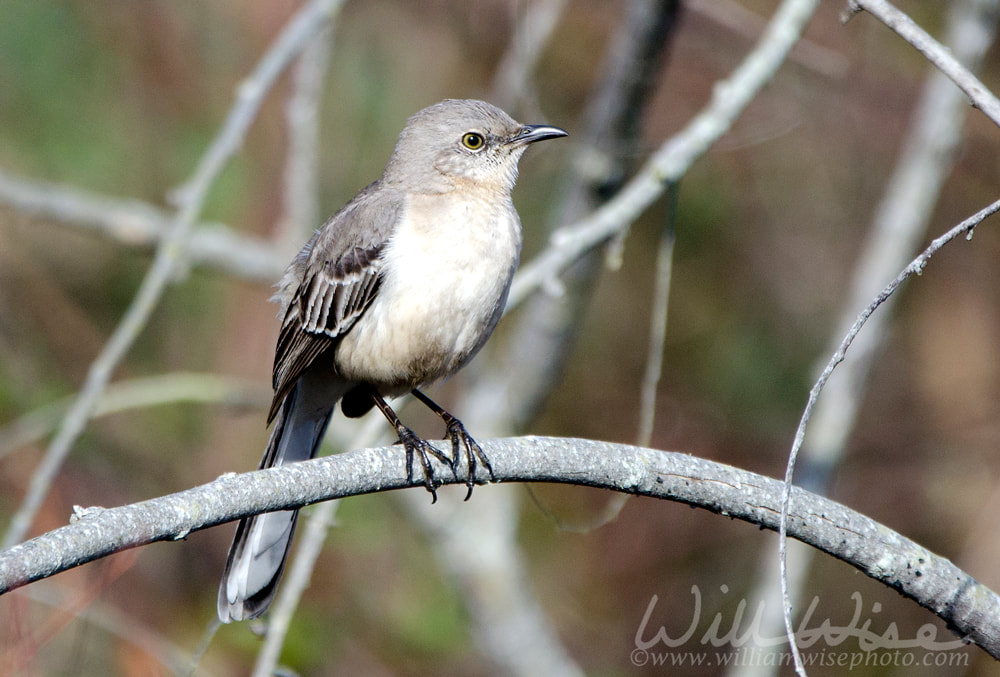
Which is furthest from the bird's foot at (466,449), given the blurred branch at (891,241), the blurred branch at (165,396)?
the blurred branch at (891,241)

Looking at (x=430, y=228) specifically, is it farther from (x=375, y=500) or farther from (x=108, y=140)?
(x=108, y=140)

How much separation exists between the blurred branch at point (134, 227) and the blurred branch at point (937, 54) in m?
3.97

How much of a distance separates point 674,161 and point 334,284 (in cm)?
149

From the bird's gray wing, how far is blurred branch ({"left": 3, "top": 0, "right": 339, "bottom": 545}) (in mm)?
561

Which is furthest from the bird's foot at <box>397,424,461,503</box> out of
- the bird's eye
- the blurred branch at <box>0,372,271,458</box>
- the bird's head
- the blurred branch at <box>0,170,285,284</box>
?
the blurred branch at <box>0,170,285,284</box>

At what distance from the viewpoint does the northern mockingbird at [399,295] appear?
3.79 m

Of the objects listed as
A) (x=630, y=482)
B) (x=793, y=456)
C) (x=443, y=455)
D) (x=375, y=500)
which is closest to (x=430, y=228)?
(x=443, y=455)

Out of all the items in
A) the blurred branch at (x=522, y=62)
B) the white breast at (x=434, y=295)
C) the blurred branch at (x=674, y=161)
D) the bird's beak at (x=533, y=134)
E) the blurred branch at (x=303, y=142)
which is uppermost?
the blurred branch at (x=522, y=62)

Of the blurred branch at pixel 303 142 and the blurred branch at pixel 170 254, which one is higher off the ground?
the blurred branch at pixel 303 142

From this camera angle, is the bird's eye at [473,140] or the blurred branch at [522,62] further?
the blurred branch at [522,62]

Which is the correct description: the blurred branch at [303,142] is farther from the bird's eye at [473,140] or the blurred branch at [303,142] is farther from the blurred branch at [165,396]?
the bird's eye at [473,140]

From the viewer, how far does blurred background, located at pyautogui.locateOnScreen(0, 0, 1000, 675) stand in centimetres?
682

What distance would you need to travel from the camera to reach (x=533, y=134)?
4395mm

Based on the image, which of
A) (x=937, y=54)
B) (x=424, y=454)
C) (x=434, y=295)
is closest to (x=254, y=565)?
(x=424, y=454)
